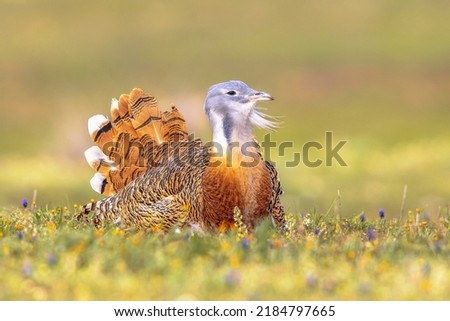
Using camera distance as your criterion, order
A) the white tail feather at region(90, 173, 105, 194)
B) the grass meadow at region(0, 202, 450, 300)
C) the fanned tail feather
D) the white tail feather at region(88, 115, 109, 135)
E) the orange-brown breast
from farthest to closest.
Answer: the white tail feather at region(88, 115, 109, 135)
the white tail feather at region(90, 173, 105, 194)
the fanned tail feather
the orange-brown breast
the grass meadow at region(0, 202, 450, 300)

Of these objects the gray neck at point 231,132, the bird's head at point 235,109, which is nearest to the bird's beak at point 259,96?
the bird's head at point 235,109

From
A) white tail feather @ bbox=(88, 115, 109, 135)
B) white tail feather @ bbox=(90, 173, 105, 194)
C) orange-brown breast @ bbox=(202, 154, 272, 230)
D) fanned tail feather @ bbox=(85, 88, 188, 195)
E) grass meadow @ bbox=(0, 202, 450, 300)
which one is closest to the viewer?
grass meadow @ bbox=(0, 202, 450, 300)

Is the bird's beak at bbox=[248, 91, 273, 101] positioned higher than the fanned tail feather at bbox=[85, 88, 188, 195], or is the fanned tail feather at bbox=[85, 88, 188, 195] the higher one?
the bird's beak at bbox=[248, 91, 273, 101]

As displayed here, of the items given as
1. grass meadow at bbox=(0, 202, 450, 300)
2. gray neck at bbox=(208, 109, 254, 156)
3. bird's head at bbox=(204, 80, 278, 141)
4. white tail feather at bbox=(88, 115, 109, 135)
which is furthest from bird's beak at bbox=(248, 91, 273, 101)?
white tail feather at bbox=(88, 115, 109, 135)

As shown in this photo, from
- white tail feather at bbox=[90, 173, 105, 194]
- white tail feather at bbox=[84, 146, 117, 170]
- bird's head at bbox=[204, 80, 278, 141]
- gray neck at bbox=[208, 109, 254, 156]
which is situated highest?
bird's head at bbox=[204, 80, 278, 141]

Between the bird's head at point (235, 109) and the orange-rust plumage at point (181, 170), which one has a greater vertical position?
the bird's head at point (235, 109)

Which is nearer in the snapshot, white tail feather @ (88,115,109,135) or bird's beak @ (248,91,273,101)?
bird's beak @ (248,91,273,101)

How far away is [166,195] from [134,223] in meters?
0.43

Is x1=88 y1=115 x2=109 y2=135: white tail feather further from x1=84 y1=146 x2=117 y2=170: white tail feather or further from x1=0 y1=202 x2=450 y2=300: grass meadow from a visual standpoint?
x1=0 y1=202 x2=450 y2=300: grass meadow

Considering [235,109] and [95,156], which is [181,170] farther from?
[95,156]

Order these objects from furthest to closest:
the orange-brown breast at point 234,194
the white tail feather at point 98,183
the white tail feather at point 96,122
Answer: the white tail feather at point 96,122 → the white tail feather at point 98,183 → the orange-brown breast at point 234,194

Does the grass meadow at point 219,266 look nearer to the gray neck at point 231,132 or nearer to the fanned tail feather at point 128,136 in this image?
the gray neck at point 231,132

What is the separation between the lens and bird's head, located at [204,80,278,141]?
884cm

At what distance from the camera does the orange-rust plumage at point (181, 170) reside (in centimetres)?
878
